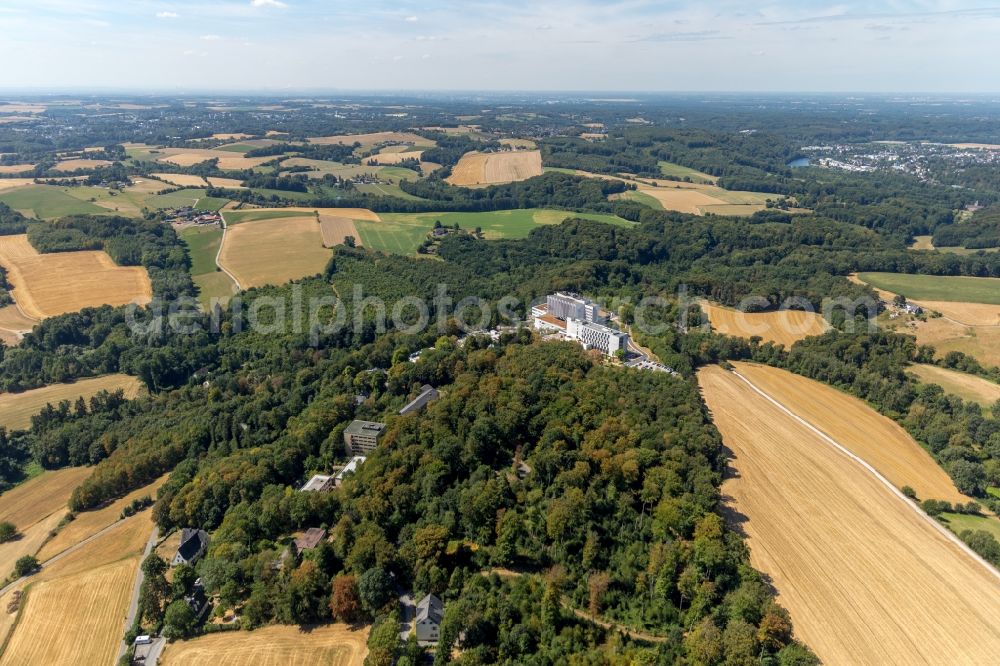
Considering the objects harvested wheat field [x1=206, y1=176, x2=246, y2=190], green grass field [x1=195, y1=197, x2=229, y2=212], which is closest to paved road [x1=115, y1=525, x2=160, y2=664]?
green grass field [x1=195, y1=197, x2=229, y2=212]

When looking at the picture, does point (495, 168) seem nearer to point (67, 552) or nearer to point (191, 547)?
point (191, 547)

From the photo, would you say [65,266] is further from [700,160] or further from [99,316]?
[700,160]

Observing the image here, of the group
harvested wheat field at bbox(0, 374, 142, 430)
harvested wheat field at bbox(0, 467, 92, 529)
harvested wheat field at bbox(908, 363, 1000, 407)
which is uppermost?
harvested wheat field at bbox(908, 363, 1000, 407)

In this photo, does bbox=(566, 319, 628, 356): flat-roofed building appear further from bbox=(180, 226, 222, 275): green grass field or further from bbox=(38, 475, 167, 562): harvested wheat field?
bbox=(180, 226, 222, 275): green grass field

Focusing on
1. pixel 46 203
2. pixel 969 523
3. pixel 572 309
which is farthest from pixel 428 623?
pixel 46 203

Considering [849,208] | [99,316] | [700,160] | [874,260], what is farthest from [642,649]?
[700,160]

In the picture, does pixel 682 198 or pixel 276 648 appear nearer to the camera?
pixel 276 648
